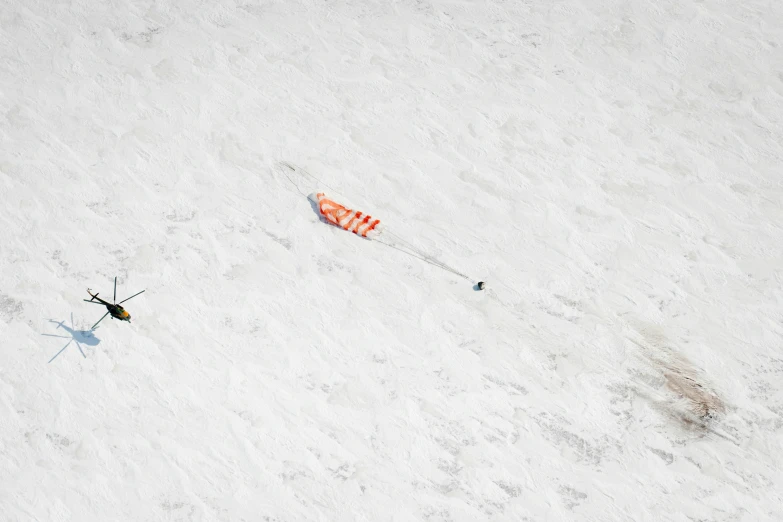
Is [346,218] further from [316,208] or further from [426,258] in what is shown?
[426,258]

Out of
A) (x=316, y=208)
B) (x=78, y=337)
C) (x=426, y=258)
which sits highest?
(x=426, y=258)

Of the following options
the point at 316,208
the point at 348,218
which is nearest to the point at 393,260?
the point at 348,218

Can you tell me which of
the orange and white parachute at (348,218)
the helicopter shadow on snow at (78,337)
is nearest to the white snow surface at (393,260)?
the helicopter shadow on snow at (78,337)

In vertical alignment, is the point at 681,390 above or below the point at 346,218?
above

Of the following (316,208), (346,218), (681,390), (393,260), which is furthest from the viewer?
(316,208)

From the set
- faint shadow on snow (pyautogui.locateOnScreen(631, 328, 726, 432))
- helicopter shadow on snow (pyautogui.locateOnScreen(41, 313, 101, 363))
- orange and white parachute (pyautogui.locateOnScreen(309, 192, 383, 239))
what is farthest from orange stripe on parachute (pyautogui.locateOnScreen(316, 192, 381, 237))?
faint shadow on snow (pyautogui.locateOnScreen(631, 328, 726, 432))

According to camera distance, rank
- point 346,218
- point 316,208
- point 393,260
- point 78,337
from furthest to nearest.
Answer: point 316,208 < point 346,218 < point 393,260 < point 78,337
